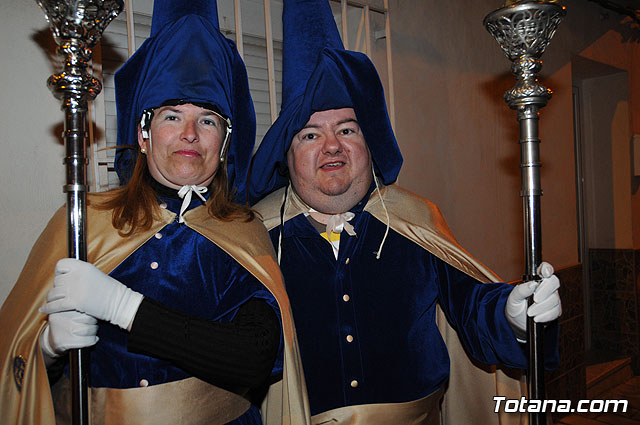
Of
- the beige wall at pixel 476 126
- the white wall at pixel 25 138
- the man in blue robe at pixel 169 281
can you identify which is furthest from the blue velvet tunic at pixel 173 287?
the beige wall at pixel 476 126

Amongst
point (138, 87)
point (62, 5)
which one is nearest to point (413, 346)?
point (138, 87)

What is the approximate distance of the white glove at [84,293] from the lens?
1.24 meters

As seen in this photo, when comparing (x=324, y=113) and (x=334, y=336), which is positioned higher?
(x=324, y=113)

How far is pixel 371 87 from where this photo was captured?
1.85 meters

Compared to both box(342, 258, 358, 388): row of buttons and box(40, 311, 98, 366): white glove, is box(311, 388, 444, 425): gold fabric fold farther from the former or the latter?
box(40, 311, 98, 366): white glove

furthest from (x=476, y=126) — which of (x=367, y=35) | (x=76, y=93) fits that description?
(x=76, y=93)

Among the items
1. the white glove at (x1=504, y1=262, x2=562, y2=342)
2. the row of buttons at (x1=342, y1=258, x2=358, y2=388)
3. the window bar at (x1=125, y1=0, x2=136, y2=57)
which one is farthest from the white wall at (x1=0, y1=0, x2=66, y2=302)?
the white glove at (x1=504, y1=262, x2=562, y2=342)

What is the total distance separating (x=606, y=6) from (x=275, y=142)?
156 inches

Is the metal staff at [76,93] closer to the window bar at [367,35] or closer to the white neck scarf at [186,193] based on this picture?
the white neck scarf at [186,193]

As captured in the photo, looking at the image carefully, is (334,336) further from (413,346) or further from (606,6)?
(606,6)

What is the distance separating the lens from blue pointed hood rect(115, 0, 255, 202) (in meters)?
1.53

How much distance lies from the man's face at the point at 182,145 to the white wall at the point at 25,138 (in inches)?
21.8

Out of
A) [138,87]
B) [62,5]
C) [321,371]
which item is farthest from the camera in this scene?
[321,371]

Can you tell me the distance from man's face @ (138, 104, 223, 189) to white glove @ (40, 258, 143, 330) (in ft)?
1.27
